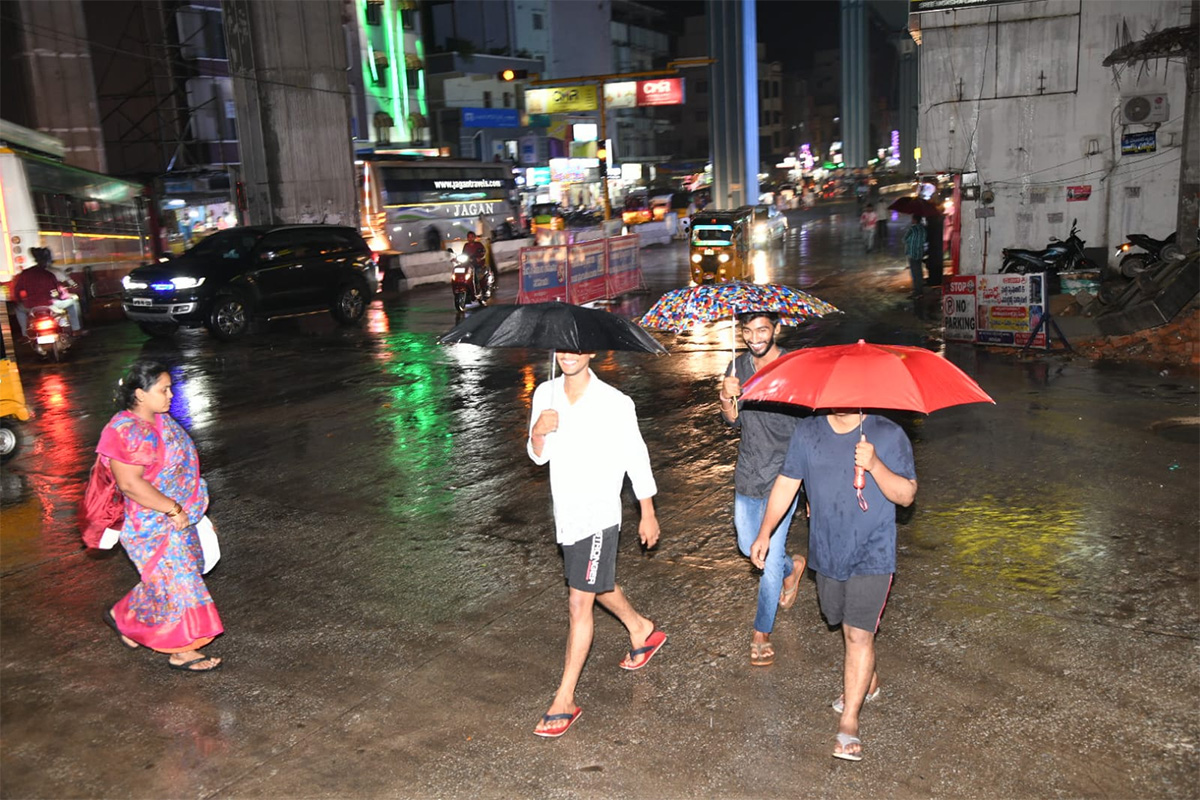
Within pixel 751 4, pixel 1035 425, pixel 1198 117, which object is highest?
pixel 751 4

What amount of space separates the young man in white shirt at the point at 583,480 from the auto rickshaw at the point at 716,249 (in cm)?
2190

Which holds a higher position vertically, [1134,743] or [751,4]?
[751,4]

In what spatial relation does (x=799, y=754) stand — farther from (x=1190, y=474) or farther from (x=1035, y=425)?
(x=1035, y=425)

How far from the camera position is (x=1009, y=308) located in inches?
563

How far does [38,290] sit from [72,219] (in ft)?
24.8

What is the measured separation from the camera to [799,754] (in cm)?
432

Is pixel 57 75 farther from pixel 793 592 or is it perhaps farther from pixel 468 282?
pixel 793 592

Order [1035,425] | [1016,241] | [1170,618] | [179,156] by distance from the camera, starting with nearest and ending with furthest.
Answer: [1170,618] < [1035,425] < [1016,241] < [179,156]

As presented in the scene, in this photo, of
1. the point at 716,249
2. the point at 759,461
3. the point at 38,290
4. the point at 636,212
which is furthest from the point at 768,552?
the point at 636,212

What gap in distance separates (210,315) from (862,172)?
107274mm

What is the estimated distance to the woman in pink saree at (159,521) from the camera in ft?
16.0

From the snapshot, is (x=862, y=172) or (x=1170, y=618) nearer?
(x=1170, y=618)

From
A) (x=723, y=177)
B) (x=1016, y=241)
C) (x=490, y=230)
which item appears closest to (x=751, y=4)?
(x=723, y=177)

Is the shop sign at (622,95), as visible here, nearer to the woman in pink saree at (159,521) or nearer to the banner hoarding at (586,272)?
the banner hoarding at (586,272)
